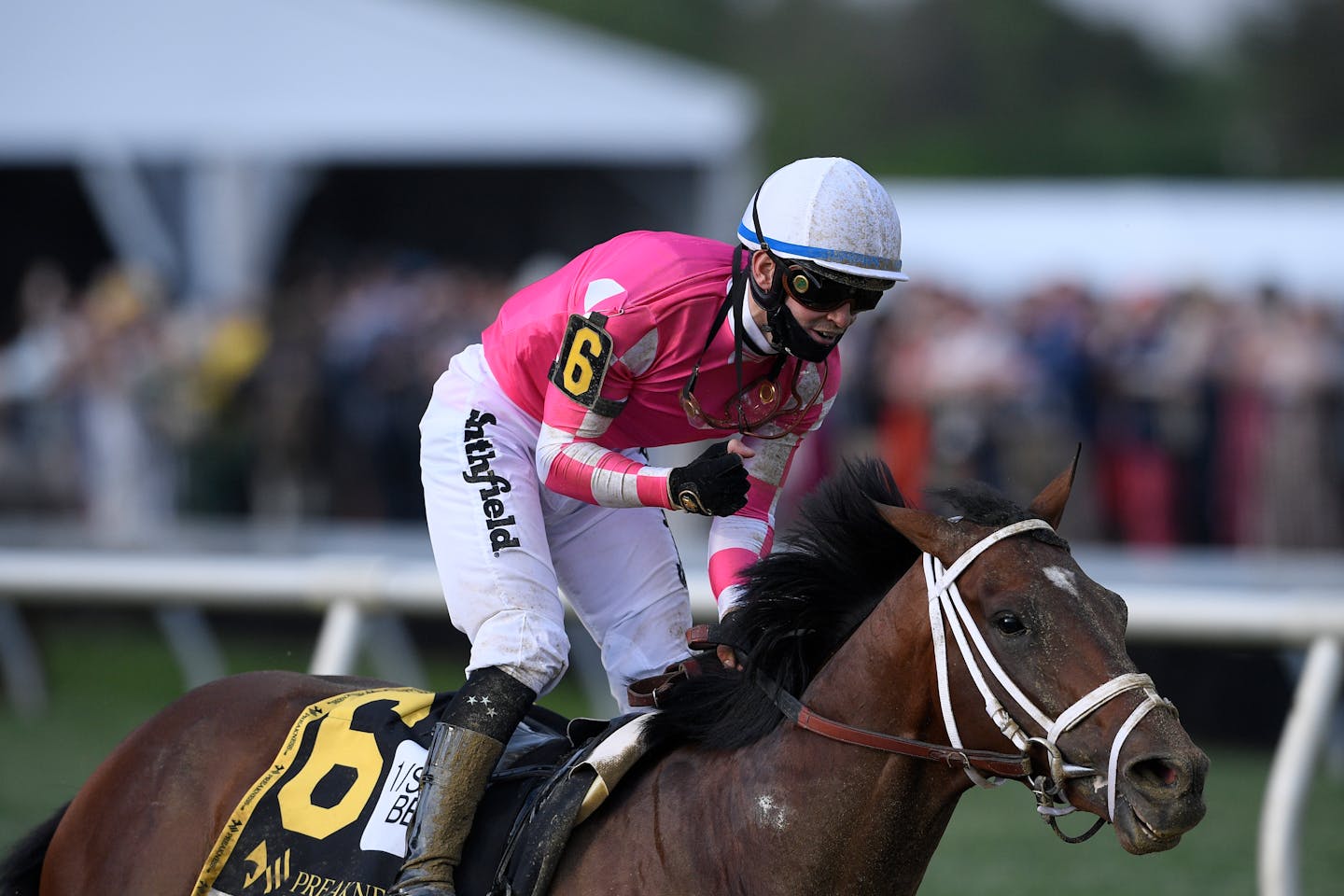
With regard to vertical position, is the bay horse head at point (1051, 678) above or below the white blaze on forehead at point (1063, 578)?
below

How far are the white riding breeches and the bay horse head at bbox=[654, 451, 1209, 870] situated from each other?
39 cm

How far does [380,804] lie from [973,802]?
506 centimetres

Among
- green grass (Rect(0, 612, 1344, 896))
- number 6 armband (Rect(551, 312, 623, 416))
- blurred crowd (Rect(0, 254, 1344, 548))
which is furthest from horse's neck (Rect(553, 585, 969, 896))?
blurred crowd (Rect(0, 254, 1344, 548))

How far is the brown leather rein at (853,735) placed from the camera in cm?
310

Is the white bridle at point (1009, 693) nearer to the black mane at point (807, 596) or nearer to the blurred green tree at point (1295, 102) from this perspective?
the black mane at point (807, 596)

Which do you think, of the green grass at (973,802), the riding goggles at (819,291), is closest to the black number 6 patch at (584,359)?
the riding goggles at (819,291)

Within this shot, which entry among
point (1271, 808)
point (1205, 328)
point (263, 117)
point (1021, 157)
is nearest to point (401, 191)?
point (263, 117)

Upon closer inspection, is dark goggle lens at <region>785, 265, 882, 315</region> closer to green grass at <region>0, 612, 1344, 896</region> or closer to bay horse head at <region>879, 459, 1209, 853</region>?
bay horse head at <region>879, 459, 1209, 853</region>

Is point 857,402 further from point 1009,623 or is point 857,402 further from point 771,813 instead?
point 1009,623

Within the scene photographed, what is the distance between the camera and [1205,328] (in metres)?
11.3

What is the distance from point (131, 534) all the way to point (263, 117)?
214 inches

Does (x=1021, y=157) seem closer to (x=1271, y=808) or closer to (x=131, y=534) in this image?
(x=131, y=534)

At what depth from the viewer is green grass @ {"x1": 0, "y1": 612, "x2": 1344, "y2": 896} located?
6.63 m

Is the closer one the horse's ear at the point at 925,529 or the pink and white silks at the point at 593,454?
the horse's ear at the point at 925,529
